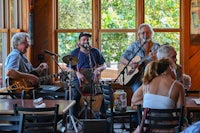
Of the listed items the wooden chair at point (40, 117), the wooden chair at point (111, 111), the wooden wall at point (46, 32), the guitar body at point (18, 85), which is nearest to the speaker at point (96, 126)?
the wooden chair at point (111, 111)

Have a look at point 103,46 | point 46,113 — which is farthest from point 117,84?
point 46,113

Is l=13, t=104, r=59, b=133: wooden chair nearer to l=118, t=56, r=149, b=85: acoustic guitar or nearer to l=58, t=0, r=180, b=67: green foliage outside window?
l=118, t=56, r=149, b=85: acoustic guitar

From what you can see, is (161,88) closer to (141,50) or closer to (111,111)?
(111,111)

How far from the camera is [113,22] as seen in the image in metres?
6.92

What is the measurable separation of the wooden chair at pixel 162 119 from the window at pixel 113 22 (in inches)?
130

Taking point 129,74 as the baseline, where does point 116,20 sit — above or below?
above

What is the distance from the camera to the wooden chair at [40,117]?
3.62 metres

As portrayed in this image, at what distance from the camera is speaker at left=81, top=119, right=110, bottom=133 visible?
5.31 meters

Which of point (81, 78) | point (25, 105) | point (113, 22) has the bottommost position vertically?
point (25, 105)

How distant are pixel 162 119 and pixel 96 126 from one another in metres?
1.93

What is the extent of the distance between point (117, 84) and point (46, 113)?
9.82 feet

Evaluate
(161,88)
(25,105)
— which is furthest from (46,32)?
(161,88)

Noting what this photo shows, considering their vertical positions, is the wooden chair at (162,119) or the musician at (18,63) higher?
the musician at (18,63)

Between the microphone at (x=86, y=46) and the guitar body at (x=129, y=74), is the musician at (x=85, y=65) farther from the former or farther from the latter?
the guitar body at (x=129, y=74)
